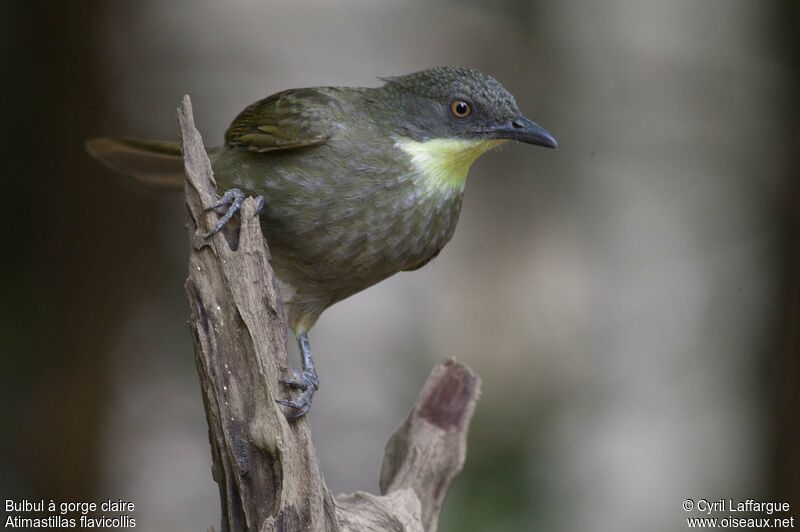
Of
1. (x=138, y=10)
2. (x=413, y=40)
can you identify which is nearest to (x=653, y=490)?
(x=413, y=40)

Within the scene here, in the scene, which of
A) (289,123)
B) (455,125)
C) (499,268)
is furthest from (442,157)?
(499,268)

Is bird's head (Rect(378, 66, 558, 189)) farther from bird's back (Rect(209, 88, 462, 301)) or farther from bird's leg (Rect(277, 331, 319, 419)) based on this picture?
bird's leg (Rect(277, 331, 319, 419))

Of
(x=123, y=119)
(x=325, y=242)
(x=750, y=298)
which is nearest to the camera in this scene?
(x=325, y=242)

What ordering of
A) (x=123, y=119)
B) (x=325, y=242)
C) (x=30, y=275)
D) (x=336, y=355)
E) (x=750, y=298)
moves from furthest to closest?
(x=336, y=355)
(x=750, y=298)
(x=123, y=119)
(x=30, y=275)
(x=325, y=242)

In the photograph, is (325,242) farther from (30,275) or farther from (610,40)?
(610,40)

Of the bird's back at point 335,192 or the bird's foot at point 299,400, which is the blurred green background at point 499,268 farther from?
the bird's foot at point 299,400

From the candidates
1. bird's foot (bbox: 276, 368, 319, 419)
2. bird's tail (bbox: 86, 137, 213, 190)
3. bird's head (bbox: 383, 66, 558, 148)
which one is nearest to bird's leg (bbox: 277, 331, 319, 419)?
bird's foot (bbox: 276, 368, 319, 419)

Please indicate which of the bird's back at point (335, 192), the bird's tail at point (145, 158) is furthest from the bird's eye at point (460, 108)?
the bird's tail at point (145, 158)
